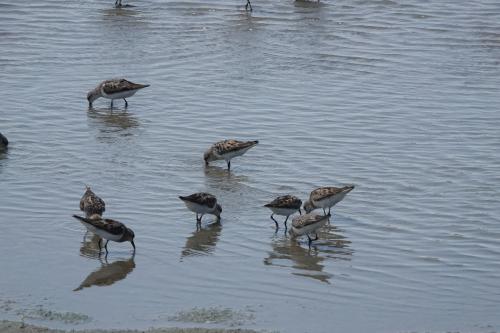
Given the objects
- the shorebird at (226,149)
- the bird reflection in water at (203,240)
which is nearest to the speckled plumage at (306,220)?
the bird reflection in water at (203,240)

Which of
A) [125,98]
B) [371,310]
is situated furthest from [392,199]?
[125,98]

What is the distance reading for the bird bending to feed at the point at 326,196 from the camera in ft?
50.1

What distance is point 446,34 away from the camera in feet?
91.8

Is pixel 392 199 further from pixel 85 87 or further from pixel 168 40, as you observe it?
pixel 168 40

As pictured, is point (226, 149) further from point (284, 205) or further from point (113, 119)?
point (113, 119)

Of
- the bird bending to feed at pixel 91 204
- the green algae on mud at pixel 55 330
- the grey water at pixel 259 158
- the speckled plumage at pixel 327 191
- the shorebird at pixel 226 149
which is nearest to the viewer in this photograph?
the green algae on mud at pixel 55 330

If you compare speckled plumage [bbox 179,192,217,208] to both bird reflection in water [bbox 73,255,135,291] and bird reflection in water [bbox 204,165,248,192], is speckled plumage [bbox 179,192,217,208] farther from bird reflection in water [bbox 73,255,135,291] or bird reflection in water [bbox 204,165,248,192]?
bird reflection in water [bbox 204,165,248,192]

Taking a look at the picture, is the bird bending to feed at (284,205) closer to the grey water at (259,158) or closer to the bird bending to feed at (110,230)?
the grey water at (259,158)

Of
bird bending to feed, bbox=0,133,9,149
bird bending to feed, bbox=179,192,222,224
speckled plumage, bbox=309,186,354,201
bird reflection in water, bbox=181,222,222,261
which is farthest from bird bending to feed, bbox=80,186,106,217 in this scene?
bird bending to feed, bbox=0,133,9,149

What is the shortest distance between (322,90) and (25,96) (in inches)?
237

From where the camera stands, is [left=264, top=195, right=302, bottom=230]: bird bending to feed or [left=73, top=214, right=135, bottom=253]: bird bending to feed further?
[left=264, top=195, right=302, bottom=230]: bird bending to feed

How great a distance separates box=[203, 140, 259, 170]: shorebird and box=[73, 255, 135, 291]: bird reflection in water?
4600 mm

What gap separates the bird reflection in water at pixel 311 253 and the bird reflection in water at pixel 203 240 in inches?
30.8

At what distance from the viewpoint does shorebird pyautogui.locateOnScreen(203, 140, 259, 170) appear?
1791 centimetres
